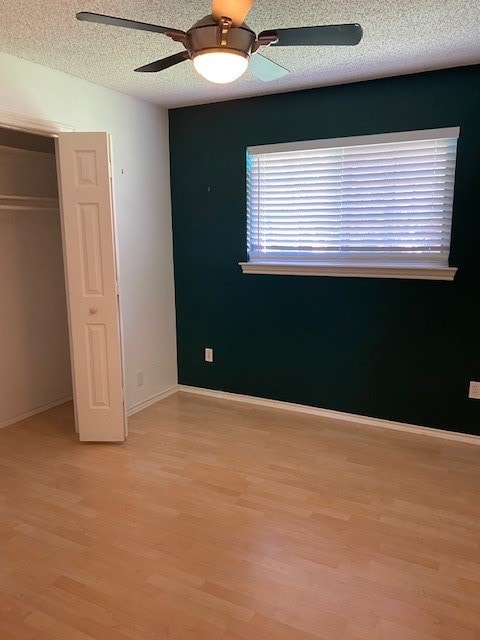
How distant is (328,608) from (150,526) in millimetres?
976

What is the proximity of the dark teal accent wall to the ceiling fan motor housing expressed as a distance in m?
1.80

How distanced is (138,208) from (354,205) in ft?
5.60

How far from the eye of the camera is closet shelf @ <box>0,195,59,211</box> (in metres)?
3.44

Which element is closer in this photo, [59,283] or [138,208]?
[138,208]

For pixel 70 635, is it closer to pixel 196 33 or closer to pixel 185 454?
pixel 185 454

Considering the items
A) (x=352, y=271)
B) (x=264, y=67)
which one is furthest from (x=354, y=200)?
(x=264, y=67)

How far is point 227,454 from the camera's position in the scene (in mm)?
3203

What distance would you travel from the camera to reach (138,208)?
385cm

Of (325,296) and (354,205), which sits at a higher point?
(354,205)

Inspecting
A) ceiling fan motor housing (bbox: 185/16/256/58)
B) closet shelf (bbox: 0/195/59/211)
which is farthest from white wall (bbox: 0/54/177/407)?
ceiling fan motor housing (bbox: 185/16/256/58)

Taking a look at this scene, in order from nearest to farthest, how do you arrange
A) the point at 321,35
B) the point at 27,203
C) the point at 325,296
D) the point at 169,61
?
1. the point at 321,35
2. the point at 169,61
3. the point at 325,296
4. the point at 27,203

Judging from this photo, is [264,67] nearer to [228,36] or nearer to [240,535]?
[228,36]

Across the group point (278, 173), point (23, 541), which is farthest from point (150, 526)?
point (278, 173)

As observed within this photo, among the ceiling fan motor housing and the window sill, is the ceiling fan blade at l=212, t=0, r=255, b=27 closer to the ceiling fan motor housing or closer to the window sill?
the ceiling fan motor housing
